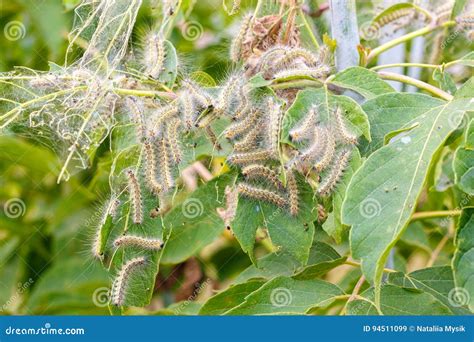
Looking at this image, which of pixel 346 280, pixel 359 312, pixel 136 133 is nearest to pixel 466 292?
pixel 359 312

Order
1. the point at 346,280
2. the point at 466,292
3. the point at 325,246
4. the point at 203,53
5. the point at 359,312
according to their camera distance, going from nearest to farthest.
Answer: the point at 466,292, the point at 359,312, the point at 325,246, the point at 346,280, the point at 203,53

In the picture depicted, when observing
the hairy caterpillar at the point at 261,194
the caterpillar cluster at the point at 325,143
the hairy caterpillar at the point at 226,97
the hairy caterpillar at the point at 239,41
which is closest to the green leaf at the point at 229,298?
the hairy caterpillar at the point at 261,194

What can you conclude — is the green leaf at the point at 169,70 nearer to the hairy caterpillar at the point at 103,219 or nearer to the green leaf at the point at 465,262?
the hairy caterpillar at the point at 103,219

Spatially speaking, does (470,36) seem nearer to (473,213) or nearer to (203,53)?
(473,213)

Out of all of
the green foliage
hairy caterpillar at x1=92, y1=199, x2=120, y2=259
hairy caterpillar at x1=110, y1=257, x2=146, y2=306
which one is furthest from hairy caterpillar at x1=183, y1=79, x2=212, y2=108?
hairy caterpillar at x1=110, y1=257, x2=146, y2=306

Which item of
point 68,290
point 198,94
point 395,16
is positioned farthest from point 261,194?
point 68,290
